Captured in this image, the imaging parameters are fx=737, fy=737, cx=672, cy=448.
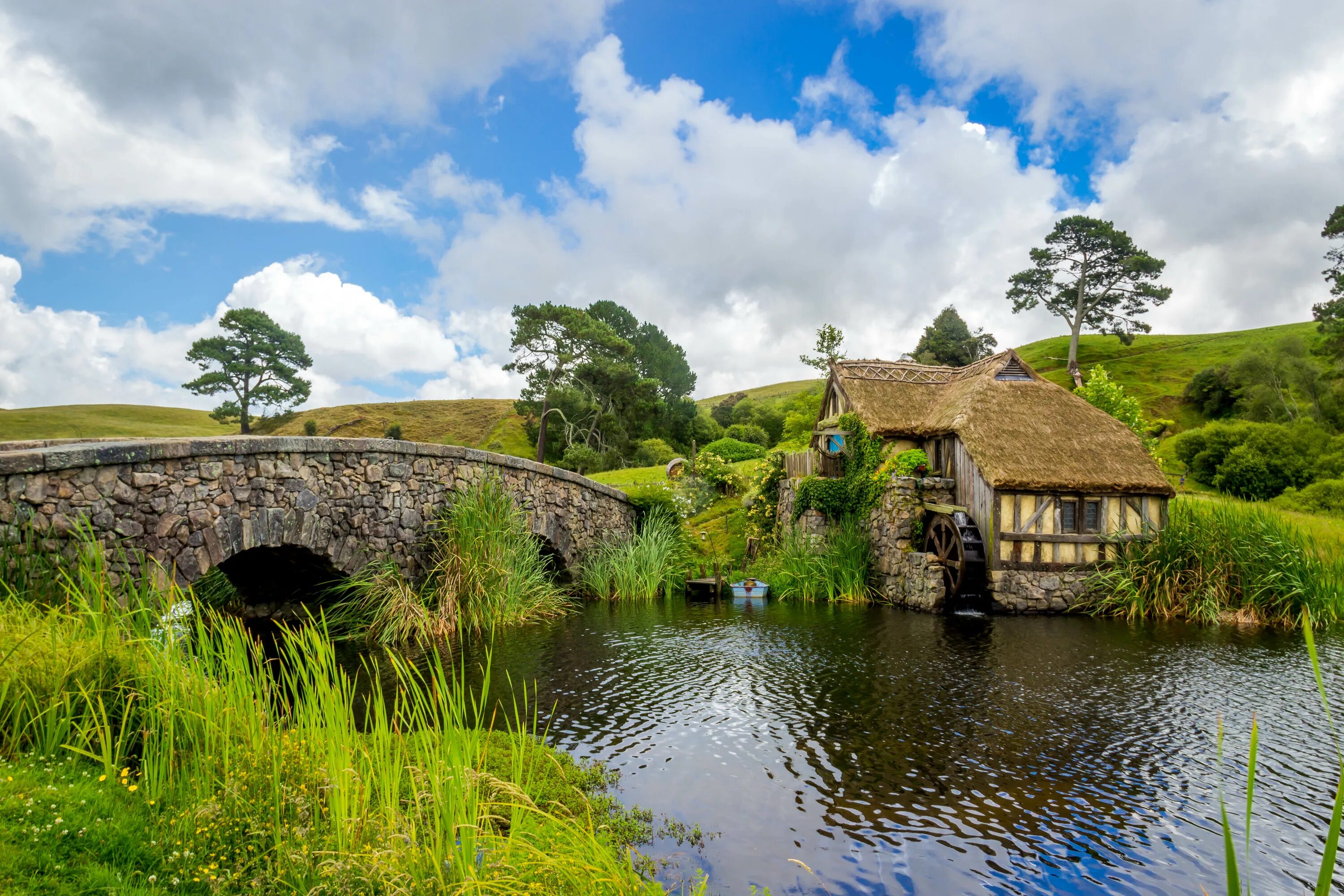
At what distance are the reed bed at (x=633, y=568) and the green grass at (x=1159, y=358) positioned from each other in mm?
33005

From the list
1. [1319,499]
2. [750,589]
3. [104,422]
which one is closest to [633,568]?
[750,589]

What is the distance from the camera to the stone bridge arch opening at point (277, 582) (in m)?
11.2

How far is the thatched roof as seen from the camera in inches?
547

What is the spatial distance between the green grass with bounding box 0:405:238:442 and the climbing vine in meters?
34.7

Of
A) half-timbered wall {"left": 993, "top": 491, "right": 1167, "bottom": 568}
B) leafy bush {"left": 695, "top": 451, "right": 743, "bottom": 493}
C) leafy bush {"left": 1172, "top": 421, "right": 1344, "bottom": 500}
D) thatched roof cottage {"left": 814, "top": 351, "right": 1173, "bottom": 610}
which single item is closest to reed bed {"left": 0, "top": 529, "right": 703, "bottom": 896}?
thatched roof cottage {"left": 814, "top": 351, "right": 1173, "bottom": 610}

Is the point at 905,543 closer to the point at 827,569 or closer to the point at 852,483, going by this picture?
the point at 827,569

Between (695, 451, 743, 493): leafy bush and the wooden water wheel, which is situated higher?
(695, 451, 743, 493): leafy bush

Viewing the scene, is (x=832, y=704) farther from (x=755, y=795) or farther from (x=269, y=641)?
(x=269, y=641)

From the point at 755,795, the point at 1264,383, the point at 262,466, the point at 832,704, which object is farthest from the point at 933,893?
the point at 1264,383

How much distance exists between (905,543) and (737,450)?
17.4 metres

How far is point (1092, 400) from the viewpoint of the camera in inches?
908

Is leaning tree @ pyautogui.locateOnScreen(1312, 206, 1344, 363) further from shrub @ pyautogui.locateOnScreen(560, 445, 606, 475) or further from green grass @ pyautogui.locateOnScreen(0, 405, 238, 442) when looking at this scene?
green grass @ pyautogui.locateOnScreen(0, 405, 238, 442)

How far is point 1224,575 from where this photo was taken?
12.6 m

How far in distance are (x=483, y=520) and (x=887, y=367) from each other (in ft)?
37.7
